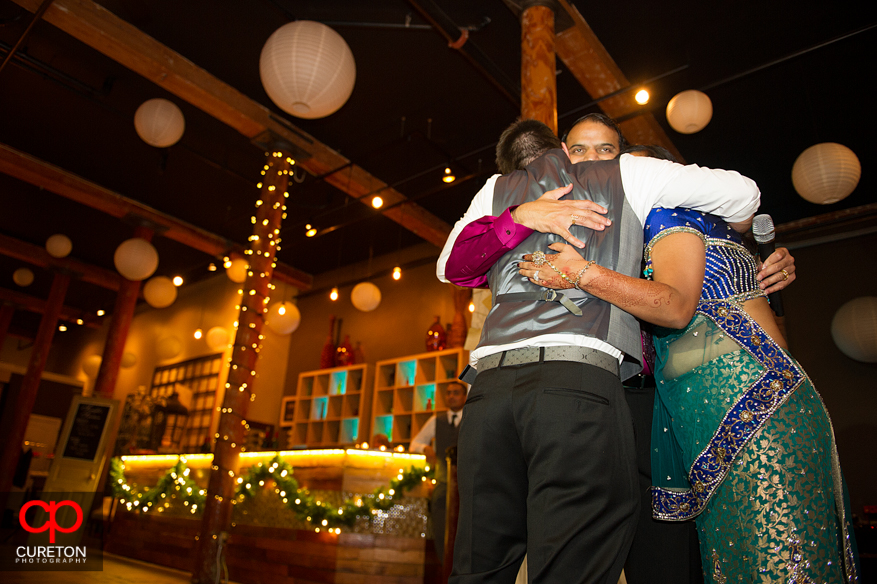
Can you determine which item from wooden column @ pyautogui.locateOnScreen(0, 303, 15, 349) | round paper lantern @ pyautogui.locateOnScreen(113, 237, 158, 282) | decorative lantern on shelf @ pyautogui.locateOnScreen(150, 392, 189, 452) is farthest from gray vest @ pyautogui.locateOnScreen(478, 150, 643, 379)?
wooden column @ pyautogui.locateOnScreen(0, 303, 15, 349)

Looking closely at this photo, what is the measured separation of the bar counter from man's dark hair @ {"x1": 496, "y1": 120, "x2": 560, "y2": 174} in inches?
152

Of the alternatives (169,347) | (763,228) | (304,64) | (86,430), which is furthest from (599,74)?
(169,347)

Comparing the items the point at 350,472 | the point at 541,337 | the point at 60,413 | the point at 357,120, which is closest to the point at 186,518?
the point at 350,472

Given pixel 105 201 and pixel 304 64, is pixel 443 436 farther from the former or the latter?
pixel 105 201

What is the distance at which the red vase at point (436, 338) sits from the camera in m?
8.09

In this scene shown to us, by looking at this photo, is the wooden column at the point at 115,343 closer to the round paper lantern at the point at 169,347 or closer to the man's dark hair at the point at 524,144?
the round paper lantern at the point at 169,347

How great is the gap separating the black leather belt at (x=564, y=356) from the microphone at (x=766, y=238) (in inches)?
24.8

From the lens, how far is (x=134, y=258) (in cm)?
717

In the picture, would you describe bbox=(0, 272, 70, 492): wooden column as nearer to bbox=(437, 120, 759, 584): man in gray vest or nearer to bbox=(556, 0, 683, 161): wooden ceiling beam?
bbox=(556, 0, 683, 161): wooden ceiling beam

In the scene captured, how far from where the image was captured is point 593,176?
132 cm

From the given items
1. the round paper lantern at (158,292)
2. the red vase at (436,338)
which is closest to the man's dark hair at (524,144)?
the red vase at (436,338)

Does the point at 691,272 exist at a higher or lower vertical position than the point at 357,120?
lower

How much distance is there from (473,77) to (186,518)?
18.4 feet

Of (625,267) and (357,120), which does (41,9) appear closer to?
(357,120)
